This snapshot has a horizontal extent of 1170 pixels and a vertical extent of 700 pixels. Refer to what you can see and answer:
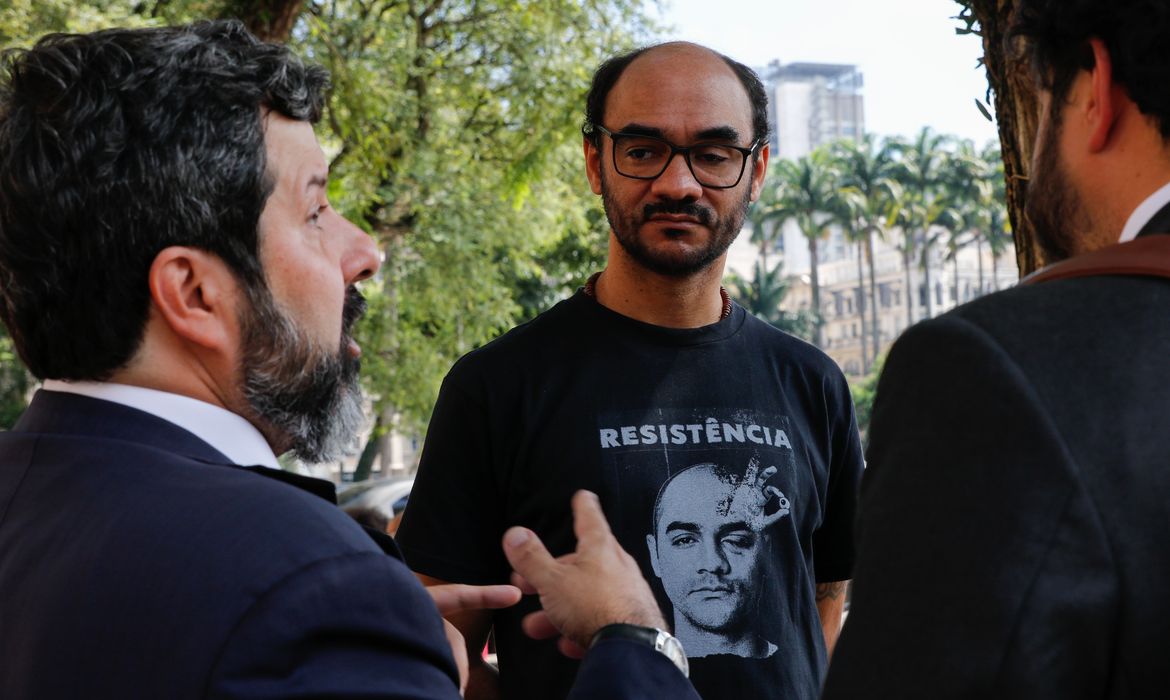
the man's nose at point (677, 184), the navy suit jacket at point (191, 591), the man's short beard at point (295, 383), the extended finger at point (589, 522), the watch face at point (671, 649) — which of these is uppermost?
the man's nose at point (677, 184)

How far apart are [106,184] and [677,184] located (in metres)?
1.51

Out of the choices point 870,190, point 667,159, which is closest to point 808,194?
point 870,190

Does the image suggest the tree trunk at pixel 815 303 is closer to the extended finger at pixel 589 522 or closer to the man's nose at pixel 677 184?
the man's nose at pixel 677 184

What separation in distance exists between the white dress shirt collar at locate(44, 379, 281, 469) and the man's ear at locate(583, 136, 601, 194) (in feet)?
5.20

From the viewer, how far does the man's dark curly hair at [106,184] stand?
1.60 metres

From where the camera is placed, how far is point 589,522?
1.90 m

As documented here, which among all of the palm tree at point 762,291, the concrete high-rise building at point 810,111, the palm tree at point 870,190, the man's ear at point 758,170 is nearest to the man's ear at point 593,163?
the man's ear at point 758,170

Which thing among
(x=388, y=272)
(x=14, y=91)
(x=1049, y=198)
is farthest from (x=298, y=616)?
(x=388, y=272)

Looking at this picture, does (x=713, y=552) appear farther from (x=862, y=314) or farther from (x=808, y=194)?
(x=862, y=314)

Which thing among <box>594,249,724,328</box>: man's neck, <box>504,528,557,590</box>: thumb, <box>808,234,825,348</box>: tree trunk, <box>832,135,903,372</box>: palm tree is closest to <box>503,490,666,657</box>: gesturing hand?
<box>504,528,557,590</box>: thumb

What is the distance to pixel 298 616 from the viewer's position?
4.53 feet

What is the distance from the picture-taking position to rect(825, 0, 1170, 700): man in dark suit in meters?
1.31

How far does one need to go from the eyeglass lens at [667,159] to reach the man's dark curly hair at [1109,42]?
4.26 feet

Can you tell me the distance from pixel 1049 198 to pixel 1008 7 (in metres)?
1.40
